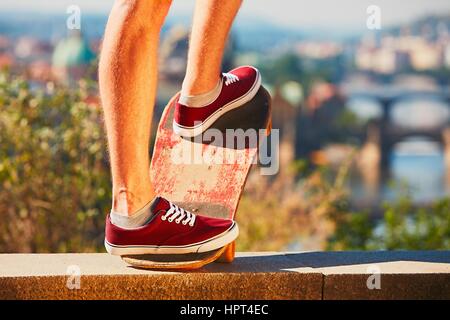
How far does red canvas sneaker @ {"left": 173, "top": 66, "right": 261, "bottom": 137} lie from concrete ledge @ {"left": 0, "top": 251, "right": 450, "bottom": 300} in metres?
0.30

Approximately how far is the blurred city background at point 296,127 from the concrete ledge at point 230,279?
2.01 feet

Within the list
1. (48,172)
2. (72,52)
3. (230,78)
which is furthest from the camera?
(72,52)

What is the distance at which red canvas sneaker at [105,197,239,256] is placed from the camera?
67.2 inches

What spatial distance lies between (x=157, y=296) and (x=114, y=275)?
0.31 ft

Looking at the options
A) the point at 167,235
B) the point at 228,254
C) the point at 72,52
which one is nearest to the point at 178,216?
the point at 167,235

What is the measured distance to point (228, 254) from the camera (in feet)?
5.92

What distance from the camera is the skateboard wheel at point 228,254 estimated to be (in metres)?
1.80

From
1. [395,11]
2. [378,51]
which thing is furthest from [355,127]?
[395,11]

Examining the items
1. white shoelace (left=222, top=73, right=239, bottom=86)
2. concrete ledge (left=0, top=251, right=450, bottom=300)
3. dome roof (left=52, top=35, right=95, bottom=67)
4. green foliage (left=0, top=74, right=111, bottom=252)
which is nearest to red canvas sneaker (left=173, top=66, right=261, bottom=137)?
white shoelace (left=222, top=73, right=239, bottom=86)

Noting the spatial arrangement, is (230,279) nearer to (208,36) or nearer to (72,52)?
(208,36)

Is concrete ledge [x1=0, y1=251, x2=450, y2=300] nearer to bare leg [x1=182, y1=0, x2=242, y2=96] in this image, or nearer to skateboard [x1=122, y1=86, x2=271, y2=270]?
skateboard [x1=122, y1=86, x2=271, y2=270]

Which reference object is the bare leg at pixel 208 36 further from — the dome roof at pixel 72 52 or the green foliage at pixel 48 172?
the dome roof at pixel 72 52

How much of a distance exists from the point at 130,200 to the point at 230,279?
0.25 meters

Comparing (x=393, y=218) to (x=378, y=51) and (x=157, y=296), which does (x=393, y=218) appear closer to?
(x=157, y=296)
